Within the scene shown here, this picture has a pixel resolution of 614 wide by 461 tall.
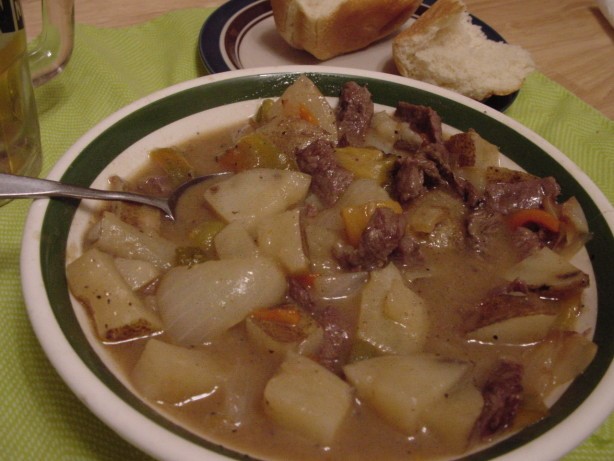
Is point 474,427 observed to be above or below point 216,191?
below

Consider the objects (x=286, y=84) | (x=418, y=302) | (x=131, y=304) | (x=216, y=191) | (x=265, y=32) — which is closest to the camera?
(x=131, y=304)

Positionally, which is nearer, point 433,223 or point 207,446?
point 207,446

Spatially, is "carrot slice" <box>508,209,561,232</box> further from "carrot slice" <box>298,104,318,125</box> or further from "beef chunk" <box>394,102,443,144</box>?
"carrot slice" <box>298,104,318,125</box>

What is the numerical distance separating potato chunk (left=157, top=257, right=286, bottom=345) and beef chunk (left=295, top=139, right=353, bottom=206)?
1.70 feet

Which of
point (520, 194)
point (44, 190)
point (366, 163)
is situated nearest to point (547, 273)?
point (520, 194)

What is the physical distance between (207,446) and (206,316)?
1.39 ft

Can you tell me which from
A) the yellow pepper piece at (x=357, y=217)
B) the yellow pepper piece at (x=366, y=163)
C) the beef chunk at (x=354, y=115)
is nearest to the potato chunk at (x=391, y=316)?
the yellow pepper piece at (x=357, y=217)

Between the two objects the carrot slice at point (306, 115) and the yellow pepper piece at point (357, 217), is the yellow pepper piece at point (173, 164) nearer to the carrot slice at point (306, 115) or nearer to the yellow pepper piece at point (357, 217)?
the carrot slice at point (306, 115)

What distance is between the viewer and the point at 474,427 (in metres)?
1.54

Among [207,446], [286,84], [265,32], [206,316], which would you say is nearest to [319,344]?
[206,316]

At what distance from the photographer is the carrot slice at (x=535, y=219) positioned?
2.18 metres

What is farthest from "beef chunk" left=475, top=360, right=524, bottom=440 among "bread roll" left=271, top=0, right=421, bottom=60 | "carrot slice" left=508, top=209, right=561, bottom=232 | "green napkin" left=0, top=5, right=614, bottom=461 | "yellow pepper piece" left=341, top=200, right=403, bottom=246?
"bread roll" left=271, top=0, right=421, bottom=60

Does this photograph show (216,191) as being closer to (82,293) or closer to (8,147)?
(82,293)

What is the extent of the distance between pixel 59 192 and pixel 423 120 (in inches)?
60.6
